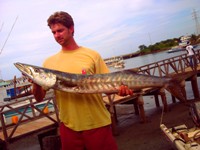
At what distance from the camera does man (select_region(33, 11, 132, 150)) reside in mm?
3516

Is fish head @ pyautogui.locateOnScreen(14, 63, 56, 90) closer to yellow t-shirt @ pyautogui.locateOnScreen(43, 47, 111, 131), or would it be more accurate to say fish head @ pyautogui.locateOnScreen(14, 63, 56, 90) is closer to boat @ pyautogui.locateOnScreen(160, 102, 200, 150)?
yellow t-shirt @ pyautogui.locateOnScreen(43, 47, 111, 131)

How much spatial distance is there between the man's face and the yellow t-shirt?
19 centimetres

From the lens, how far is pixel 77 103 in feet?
11.6

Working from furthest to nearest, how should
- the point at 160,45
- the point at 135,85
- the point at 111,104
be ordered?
the point at 160,45
the point at 111,104
the point at 135,85

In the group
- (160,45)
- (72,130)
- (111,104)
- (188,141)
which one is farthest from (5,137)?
(160,45)

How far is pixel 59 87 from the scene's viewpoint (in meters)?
3.61

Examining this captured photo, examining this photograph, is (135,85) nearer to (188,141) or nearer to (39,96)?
(39,96)

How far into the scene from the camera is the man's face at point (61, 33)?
3518 mm

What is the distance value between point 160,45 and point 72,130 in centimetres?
18376

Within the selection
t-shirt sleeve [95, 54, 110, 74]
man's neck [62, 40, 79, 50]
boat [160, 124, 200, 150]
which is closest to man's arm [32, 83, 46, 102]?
man's neck [62, 40, 79, 50]

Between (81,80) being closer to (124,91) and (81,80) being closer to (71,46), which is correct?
(71,46)

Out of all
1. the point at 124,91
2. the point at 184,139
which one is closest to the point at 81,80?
the point at 124,91

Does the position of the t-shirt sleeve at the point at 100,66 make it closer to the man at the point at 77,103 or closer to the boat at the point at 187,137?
the man at the point at 77,103

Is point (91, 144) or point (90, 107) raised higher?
point (90, 107)
